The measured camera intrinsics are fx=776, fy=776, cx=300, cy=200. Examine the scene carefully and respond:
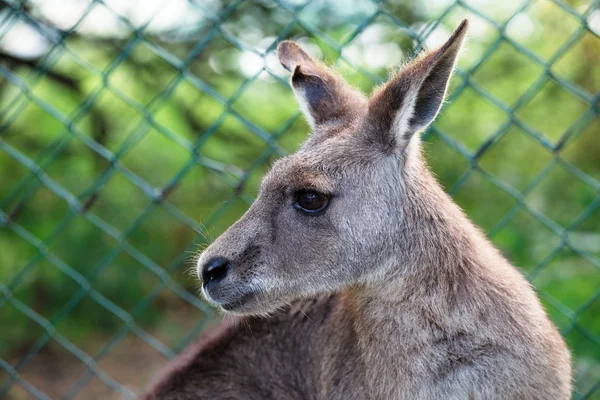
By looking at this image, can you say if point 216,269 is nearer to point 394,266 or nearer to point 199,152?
point 394,266

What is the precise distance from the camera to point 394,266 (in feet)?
9.01

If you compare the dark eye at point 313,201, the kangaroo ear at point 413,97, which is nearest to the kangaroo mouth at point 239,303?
the dark eye at point 313,201

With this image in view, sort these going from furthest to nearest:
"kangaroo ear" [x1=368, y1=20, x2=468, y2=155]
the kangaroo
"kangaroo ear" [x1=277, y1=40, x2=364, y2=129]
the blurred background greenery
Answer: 1. the blurred background greenery
2. "kangaroo ear" [x1=277, y1=40, x2=364, y2=129]
3. the kangaroo
4. "kangaroo ear" [x1=368, y1=20, x2=468, y2=155]

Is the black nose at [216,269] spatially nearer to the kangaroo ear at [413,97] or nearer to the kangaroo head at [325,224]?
the kangaroo head at [325,224]

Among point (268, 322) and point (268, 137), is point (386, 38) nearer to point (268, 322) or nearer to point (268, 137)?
point (268, 137)

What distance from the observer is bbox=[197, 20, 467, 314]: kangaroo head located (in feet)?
8.87

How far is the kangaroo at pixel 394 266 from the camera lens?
2646 mm

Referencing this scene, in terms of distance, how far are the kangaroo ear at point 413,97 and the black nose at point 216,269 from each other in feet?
2.36

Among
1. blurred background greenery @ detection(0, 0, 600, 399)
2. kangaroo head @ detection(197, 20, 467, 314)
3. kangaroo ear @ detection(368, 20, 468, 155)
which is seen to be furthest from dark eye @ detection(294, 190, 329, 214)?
blurred background greenery @ detection(0, 0, 600, 399)

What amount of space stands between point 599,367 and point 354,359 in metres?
1.56

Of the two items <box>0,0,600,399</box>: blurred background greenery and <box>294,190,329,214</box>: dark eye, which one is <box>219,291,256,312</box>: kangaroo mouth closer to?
<box>294,190,329,214</box>: dark eye

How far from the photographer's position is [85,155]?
485 cm

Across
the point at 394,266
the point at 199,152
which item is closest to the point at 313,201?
the point at 394,266

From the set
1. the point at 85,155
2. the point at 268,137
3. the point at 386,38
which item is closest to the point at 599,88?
the point at 386,38
